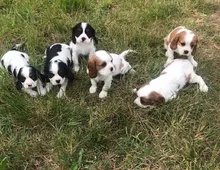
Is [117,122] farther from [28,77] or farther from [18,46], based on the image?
[18,46]

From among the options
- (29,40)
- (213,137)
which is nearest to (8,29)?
(29,40)

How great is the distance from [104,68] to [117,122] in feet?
2.09

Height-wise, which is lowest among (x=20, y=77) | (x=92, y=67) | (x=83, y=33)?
(x=20, y=77)

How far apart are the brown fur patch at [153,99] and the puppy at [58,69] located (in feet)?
3.33

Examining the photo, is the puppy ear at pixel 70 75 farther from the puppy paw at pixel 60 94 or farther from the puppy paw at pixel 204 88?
the puppy paw at pixel 204 88

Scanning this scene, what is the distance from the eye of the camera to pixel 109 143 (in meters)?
4.19

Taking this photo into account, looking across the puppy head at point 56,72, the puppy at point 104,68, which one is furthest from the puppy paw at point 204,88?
the puppy head at point 56,72

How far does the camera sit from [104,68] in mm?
4469

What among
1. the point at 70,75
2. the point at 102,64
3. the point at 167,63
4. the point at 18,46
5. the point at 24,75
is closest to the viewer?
the point at 102,64

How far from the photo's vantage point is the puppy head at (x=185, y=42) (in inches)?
193

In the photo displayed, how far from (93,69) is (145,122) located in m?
0.86

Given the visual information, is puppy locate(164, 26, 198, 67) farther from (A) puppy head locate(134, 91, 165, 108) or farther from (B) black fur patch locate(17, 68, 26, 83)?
(B) black fur patch locate(17, 68, 26, 83)

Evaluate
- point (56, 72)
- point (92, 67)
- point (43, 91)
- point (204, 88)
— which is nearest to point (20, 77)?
point (43, 91)

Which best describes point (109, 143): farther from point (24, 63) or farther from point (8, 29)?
point (8, 29)
